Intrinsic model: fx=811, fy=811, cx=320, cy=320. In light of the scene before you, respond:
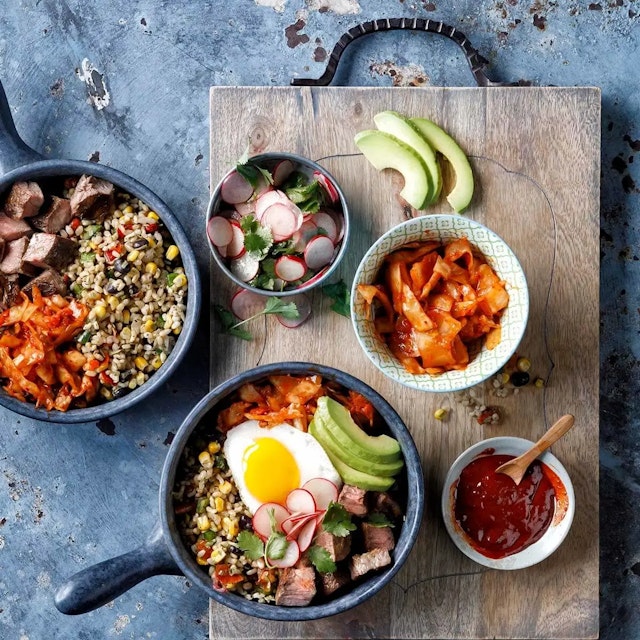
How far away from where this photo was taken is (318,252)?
3408 millimetres

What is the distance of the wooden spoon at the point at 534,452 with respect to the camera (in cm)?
328

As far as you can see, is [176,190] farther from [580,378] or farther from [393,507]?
[580,378]

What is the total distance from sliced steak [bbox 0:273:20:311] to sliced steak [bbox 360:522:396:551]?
1757 mm

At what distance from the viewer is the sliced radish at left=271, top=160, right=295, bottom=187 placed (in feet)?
11.4

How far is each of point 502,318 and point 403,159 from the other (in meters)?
0.80

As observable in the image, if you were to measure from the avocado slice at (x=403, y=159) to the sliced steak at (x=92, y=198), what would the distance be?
1106mm

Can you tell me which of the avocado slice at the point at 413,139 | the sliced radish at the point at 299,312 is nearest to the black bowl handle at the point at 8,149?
the sliced radish at the point at 299,312

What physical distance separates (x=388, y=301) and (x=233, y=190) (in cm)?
81

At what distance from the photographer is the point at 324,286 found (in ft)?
11.7

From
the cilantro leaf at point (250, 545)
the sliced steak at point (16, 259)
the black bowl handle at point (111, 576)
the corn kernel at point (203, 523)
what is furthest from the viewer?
the sliced steak at point (16, 259)

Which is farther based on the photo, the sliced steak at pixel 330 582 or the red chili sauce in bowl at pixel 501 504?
the red chili sauce in bowl at pixel 501 504

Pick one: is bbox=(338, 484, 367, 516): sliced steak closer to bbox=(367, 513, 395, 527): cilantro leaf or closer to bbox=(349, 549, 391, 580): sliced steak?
bbox=(367, 513, 395, 527): cilantro leaf

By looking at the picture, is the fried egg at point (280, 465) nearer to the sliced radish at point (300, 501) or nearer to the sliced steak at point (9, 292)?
the sliced radish at point (300, 501)

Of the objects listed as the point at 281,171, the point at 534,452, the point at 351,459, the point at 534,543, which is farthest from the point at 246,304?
the point at 534,543
